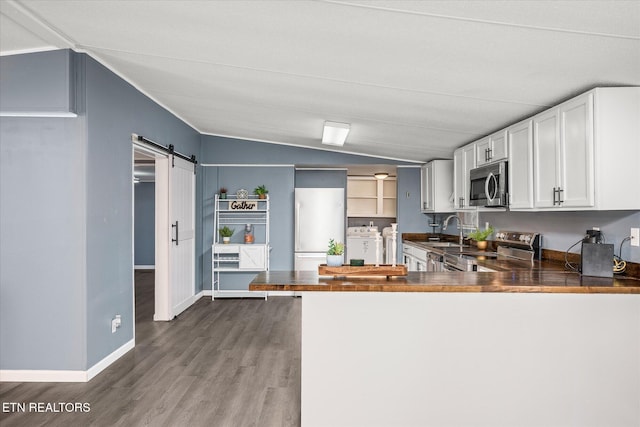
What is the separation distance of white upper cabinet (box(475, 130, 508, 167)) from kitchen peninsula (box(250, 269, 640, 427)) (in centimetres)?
184

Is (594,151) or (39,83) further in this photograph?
(39,83)

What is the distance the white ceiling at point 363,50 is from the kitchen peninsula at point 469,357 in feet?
4.26

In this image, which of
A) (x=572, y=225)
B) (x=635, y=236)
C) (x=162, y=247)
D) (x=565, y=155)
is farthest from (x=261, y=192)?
(x=635, y=236)

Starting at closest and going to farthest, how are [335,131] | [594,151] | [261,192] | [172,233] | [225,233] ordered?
1. [594,151]
2. [335,131]
3. [172,233]
4. [225,233]
5. [261,192]

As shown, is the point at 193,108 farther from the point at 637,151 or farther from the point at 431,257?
the point at 637,151

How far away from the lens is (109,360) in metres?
3.75

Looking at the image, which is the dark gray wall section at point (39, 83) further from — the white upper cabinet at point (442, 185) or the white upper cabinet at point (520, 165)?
the white upper cabinet at point (442, 185)

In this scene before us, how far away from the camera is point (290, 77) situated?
3371 mm

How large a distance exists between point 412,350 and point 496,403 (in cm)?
57

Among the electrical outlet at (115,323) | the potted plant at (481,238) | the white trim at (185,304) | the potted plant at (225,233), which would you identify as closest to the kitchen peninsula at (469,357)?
the electrical outlet at (115,323)

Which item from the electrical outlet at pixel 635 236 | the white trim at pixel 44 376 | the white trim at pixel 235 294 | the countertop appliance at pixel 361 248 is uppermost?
the electrical outlet at pixel 635 236

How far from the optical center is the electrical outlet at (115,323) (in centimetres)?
382

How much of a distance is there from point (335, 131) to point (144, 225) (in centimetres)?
702

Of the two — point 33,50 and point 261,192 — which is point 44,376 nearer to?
point 33,50
